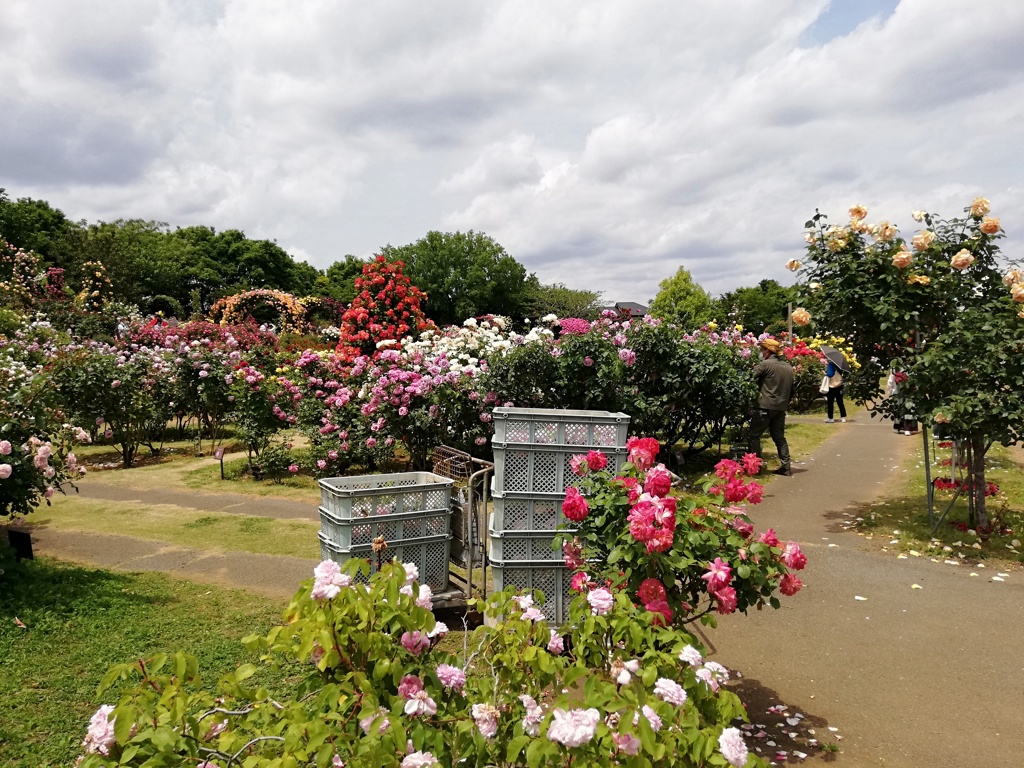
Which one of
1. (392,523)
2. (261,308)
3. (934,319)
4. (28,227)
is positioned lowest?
(392,523)

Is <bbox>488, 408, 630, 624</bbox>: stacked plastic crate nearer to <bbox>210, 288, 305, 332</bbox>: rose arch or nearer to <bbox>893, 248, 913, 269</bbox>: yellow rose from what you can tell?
<bbox>893, 248, 913, 269</bbox>: yellow rose

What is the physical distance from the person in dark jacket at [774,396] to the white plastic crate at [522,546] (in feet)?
21.1

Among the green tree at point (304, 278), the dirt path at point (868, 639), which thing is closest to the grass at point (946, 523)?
the dirt path at point (868, 639)

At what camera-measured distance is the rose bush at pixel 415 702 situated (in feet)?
5.10

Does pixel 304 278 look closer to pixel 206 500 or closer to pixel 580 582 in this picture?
pixel 206 500

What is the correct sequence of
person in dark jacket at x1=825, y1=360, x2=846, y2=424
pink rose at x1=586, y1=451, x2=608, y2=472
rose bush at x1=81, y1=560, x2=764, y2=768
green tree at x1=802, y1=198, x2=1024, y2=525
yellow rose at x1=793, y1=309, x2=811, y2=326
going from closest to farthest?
rose bush at x1=81, y1=560, x2=764, y2=768, pink rose at x1=586, y1=451, x2=608, y2=472, green tree at x1=802, y1=198, x2=1024, y2=525, yellow rose at x1=793, y1=309, x2=811, y2=326, person in dark jacket at x1=825, y1=360, x2=846, y2=424

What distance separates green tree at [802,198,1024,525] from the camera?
575cm

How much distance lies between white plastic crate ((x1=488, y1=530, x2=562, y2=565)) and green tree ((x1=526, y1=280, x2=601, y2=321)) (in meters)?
37.8

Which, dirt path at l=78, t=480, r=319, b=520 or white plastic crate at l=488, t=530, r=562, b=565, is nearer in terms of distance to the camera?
white plastic crate at l=488, t=530, r=562, b=565

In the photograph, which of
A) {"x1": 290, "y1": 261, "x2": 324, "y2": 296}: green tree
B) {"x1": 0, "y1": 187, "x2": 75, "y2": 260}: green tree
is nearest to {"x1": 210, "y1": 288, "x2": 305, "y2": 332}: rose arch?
{"x1": 0, "y1": 187, "x2": 75, "y2": 260}: green tree

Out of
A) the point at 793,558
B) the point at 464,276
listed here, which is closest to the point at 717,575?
the point at 793,558

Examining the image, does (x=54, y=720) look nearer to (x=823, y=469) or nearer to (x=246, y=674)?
(x=246, y=674)

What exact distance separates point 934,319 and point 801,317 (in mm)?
1216

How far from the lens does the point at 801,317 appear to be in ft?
22.2
